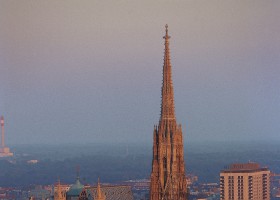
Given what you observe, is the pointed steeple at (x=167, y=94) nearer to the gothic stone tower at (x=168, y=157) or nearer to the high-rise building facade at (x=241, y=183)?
the gothic stone tower at (x=168, y=157)

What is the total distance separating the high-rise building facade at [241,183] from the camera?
8894 cm

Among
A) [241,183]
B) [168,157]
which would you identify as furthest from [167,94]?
[241,183]

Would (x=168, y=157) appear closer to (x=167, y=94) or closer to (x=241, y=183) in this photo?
(x=167, y=94)

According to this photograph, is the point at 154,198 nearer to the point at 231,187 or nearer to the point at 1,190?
the point at 231,187

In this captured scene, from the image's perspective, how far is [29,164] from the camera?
5197 inches

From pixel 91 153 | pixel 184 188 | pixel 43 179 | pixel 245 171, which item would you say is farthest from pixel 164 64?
pixel 91 153

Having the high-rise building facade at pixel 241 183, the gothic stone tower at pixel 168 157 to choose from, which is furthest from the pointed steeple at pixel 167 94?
the high-rise building facade at pixel 241 183

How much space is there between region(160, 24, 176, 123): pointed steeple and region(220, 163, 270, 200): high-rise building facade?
49694 millimetres

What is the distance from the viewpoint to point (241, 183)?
89500mm

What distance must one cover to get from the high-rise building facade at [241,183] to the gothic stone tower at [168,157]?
49823 millimetres

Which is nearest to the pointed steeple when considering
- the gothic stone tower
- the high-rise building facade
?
the gothic stone tower

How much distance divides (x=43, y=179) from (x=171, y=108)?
81.6 meters

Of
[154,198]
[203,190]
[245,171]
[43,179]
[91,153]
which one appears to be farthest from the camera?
[91,153]

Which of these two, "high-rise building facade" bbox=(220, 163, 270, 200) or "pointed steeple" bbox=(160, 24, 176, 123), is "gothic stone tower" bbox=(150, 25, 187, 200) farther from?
"high-rise building facade" bbox=(220, 163, 270, 200)
